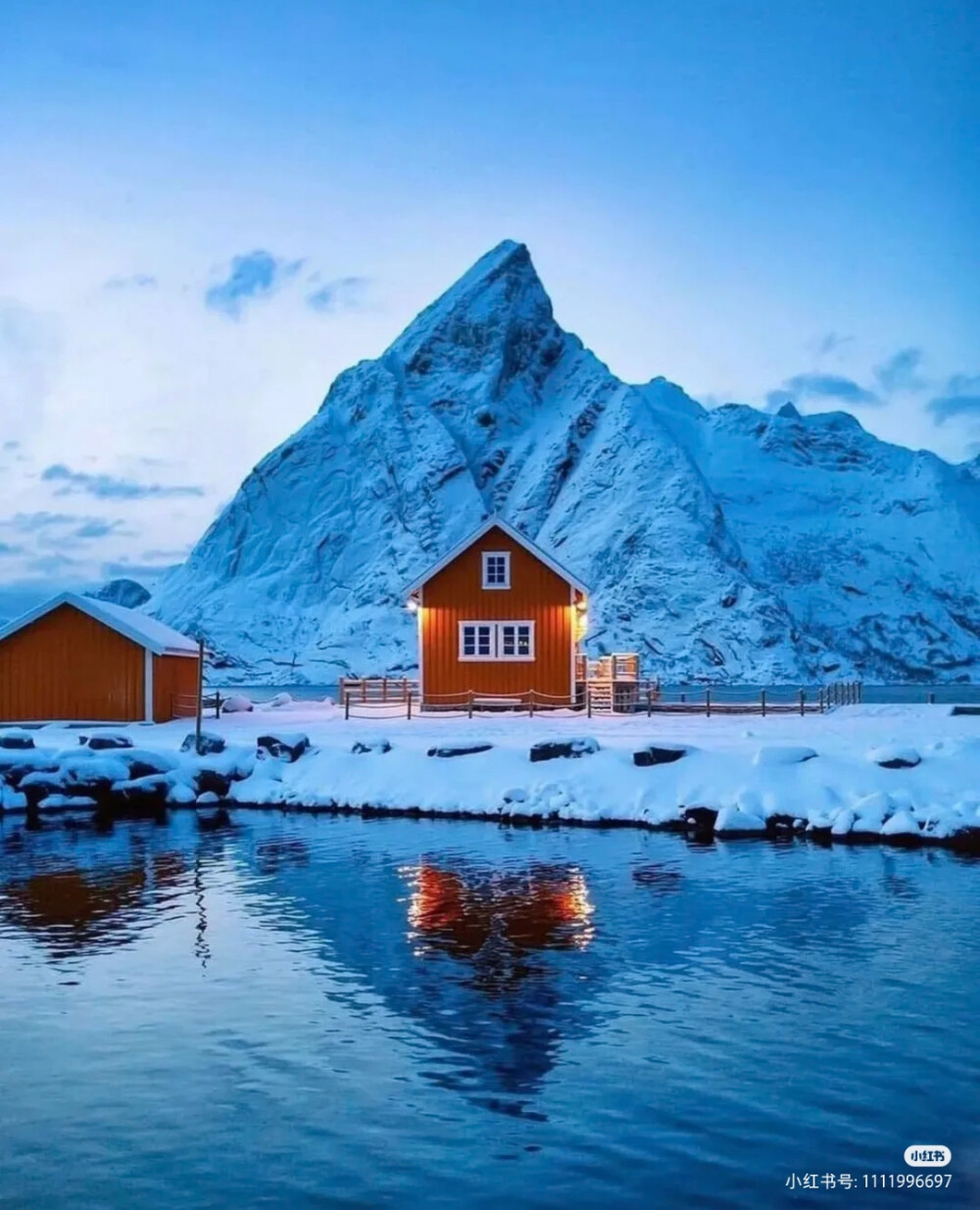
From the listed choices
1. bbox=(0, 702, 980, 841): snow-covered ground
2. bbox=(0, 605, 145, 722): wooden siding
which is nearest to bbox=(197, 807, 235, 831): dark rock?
bbox=(0, 702, 980, 841): snow-covered ground

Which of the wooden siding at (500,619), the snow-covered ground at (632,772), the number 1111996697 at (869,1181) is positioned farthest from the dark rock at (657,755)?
the number 1111996697 at (869,1181)

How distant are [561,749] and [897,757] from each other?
7480 mm

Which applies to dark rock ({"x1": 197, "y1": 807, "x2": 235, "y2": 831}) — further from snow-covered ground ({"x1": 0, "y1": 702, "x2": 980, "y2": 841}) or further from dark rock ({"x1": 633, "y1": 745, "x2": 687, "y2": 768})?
dark rock ({"x1": 633, "y1": 745, "x2": 687, "y2": 768})

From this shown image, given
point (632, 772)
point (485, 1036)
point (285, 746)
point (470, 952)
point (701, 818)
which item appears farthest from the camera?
point (285, 746)

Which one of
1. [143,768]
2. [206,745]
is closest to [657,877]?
[143,768]

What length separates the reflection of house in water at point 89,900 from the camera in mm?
15617

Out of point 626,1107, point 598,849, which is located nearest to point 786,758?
point 598,849

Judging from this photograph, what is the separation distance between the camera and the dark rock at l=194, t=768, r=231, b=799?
99.1ft

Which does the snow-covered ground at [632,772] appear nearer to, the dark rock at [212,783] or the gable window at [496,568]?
the dark rock at [212,783]

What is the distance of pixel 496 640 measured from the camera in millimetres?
45062

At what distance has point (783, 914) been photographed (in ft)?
53.9

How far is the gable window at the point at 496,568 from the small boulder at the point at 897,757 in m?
21.0

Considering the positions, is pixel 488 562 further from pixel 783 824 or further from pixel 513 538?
pixel 783 824

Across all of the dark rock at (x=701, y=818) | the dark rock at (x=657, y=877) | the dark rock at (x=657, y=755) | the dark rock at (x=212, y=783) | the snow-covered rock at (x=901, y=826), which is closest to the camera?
the dark rock at (x=657, y=877)
